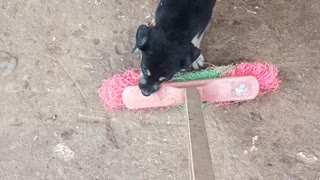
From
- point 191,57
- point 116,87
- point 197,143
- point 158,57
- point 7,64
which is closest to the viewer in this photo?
point 197,143

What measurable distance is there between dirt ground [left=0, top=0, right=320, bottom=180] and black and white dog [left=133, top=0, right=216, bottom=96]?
267 mm

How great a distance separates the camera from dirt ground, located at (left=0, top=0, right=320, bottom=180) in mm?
2711

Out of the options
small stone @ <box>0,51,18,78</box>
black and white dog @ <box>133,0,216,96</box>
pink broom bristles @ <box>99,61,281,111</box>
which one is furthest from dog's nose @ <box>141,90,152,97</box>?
small stone @ <box>0,51,18,78</box>

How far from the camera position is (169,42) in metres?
2.59

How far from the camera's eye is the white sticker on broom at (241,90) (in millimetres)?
2742

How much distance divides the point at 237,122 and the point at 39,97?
0.98 metres

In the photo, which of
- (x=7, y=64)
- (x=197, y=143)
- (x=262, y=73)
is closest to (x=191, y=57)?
(x=262, y=73)

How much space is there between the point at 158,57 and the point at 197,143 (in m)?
0.52

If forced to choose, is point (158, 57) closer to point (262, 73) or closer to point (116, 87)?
point (116, 87)

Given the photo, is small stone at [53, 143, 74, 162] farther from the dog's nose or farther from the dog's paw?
the dog's paw

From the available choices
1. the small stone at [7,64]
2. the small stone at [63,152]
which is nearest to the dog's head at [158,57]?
the small stone at [63,152]

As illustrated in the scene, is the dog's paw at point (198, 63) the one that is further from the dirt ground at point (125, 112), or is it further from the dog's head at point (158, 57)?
the dog's head at point (158, 57)

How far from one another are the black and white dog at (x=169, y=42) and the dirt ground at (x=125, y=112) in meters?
0.27

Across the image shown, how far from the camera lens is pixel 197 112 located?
2.45 metres
